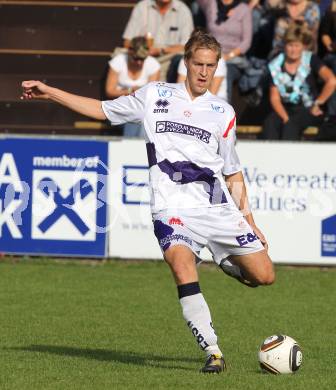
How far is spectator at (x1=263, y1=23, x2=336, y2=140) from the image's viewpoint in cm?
1525

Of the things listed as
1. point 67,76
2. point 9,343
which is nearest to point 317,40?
point 67,76

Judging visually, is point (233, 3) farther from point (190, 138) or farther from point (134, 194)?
point (190, 138)

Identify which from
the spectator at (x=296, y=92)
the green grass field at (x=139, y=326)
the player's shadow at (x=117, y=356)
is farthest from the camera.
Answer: the spectator at (x=296, y=92)

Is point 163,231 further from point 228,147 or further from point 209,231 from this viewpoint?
point 228,147

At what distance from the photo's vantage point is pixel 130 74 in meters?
15.9

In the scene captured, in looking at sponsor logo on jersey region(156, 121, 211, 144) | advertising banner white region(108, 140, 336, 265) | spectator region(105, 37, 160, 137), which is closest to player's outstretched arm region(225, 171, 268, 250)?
sponsor logo on jersey region(156, 121, 211, 144)

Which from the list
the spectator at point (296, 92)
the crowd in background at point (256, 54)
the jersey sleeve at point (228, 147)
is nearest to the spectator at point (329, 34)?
the crowd in background at point (256, 54)

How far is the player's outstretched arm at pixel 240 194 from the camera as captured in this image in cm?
821

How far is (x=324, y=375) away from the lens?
7879mm

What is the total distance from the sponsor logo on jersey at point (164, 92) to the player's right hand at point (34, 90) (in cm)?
81

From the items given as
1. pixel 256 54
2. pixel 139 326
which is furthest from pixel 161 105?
pixel 256 54

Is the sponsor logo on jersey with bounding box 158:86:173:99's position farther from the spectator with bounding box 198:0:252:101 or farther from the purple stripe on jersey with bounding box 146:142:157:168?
the spectator with bounding box 198:0:252:101

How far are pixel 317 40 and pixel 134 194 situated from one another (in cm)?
432

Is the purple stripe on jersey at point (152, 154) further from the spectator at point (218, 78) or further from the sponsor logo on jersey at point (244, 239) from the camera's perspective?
the spectator at point (218, 78)
